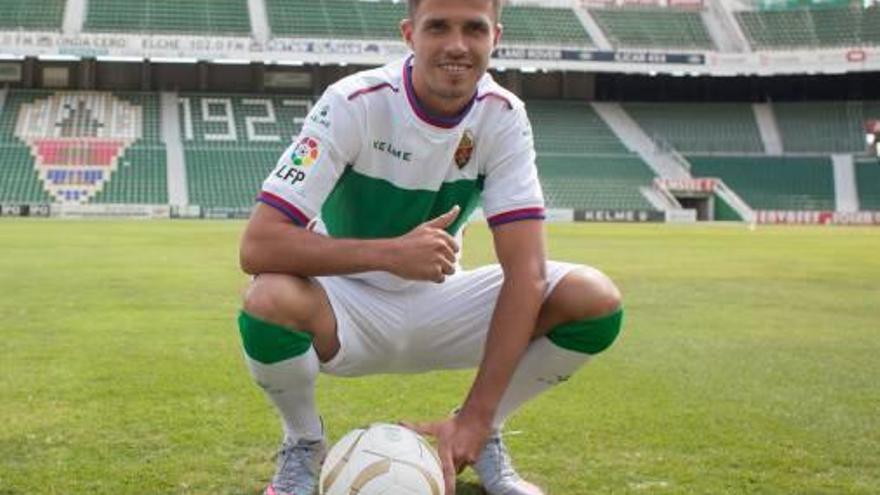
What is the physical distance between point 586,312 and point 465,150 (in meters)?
0.67

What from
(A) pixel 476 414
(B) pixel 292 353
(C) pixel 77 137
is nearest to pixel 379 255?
(B) pixel 292 353

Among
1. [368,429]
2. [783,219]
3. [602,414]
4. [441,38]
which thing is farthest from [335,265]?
[783,219]

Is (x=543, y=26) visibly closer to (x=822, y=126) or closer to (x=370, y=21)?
(x=370, y=21)

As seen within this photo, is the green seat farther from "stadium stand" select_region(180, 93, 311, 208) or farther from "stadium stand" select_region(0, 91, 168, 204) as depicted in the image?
"stadium stand" select_region(0, 91, 168, 204)

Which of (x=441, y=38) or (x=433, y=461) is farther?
(x=441, y=38)

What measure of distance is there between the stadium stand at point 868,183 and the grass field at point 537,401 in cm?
3458

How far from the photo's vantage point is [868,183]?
4356 cm

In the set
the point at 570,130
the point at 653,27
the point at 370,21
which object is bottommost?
the point at 570,130

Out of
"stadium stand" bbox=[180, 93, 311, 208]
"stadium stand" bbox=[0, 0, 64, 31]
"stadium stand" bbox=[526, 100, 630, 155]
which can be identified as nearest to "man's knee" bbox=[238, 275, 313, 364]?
"stadium stand" bbox=[180, 93, 311, 208]

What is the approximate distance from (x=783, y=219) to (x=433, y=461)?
41.3 meters

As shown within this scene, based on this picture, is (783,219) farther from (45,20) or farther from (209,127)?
(45,20)

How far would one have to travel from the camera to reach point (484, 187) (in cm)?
343

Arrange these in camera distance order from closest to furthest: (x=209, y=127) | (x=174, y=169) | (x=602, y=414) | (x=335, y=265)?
(x=335, y=265) → (x=602, y=414) → (x=174, y=169) → (x=209, y=127)

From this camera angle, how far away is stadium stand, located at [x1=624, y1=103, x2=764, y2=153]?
46500 millimetres
